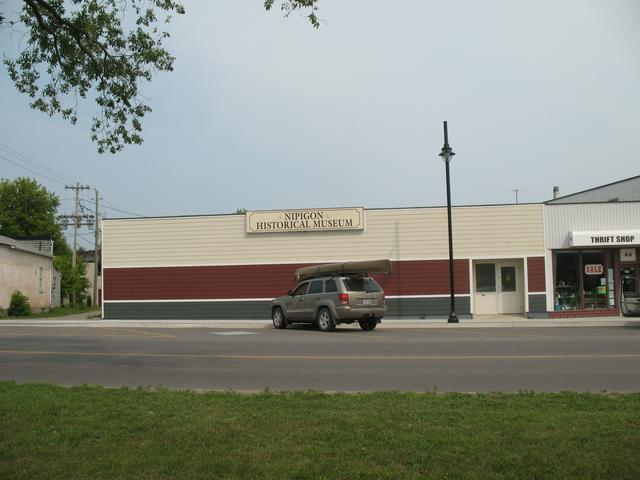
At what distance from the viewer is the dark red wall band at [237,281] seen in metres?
27.7

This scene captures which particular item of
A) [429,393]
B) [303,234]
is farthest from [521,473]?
[303,234]

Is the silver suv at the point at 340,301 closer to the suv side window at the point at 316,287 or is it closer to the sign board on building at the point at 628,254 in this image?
the suv side window at the point at 316,287

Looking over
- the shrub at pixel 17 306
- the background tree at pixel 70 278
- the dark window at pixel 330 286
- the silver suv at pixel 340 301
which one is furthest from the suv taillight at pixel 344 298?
the background tree at pixel 70 278

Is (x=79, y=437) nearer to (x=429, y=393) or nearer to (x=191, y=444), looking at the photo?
(x=191, y=444)

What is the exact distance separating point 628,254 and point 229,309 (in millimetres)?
16574

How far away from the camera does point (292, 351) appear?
14.2 meters

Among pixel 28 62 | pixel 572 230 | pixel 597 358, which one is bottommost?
pixel 597 358

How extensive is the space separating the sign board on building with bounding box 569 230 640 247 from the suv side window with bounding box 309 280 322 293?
11633 mm

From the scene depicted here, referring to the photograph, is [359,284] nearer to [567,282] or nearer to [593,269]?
[567,282]

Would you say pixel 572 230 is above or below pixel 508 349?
above

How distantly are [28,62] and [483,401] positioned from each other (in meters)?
9.62

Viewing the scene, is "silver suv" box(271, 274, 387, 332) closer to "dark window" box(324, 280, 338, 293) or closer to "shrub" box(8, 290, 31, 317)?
"dark window" box(324, 280, 338, 293)

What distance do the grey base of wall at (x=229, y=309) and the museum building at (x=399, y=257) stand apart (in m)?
0.04

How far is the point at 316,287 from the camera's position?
2108 centimetres
